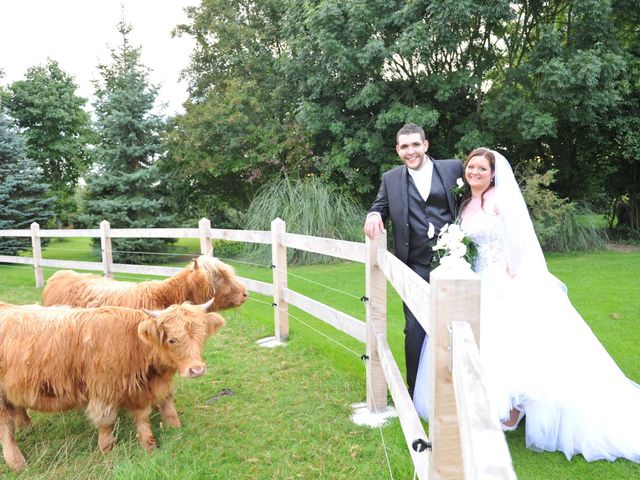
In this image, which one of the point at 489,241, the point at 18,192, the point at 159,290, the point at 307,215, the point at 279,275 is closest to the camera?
the point at 489,241

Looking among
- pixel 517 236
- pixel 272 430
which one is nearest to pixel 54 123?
pixel 272 430

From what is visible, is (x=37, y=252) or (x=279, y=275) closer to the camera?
(x=279, y=275)

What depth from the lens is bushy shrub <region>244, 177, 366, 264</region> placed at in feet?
37.9

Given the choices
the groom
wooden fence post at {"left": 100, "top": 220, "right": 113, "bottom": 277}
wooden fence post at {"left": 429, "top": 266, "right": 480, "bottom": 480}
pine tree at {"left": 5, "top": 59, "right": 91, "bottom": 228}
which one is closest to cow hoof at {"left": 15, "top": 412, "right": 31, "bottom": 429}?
the groom

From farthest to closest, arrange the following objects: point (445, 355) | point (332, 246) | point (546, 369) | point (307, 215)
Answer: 1. point (307, 215)
2. point (332, 246)
3. point (546, 369)
4. point (445, 355)

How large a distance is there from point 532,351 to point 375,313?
1.13 m

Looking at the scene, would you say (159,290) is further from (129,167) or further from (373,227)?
(129,167)

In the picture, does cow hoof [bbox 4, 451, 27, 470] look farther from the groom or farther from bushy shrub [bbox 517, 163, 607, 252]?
bushy shrub [bbox 517, 163, 607, 252]

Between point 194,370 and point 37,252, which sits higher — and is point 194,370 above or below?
above

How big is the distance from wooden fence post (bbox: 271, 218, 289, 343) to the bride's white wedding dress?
242cm

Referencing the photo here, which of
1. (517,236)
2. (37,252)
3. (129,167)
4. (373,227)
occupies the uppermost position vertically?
(129,167)

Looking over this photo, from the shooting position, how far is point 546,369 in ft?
A: 10.6

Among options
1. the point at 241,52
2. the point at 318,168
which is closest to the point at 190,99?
the point at 241,52

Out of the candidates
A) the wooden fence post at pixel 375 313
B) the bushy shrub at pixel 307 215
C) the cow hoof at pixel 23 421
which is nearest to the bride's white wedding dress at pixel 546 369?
the wooden fence post at pixel 375 313
